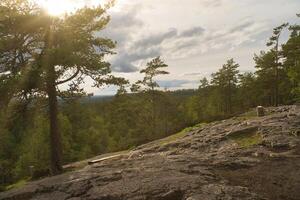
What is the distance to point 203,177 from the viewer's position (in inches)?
467

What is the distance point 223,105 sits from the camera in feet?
303

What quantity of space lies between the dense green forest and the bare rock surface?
7.26m

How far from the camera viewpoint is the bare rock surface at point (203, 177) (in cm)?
1062

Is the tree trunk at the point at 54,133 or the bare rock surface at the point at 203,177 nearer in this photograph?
the bare rock surface at the point at 203,177

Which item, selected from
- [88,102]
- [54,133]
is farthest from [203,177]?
[88,102]

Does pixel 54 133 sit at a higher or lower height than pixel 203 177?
higher

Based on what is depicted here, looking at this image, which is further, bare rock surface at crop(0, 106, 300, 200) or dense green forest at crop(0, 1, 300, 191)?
dense green forest at crop(0, 1, 300, 191)

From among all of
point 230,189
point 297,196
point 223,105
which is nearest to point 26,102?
point 230,189

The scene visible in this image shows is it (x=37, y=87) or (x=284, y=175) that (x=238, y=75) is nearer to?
(x=37, y=87)

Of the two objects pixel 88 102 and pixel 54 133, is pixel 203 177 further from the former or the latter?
pixel 88 102

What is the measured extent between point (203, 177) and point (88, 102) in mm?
31255

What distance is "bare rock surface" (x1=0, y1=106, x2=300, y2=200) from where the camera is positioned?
10617mm

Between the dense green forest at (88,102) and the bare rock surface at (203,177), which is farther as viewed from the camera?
the dense green forest at (88,102)

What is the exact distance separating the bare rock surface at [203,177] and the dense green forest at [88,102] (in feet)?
23.8
